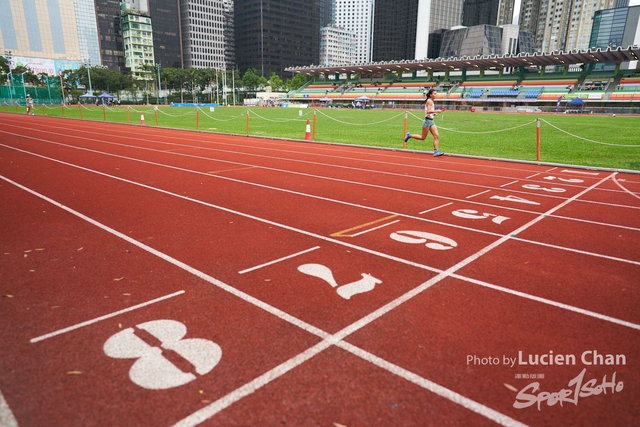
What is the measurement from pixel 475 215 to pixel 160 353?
5743mm

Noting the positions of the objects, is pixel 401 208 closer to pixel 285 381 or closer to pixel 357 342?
pixel 357 342

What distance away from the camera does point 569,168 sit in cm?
1241

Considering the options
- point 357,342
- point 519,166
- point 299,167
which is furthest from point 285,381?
point 519,166

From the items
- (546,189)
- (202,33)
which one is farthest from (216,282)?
(202,33)

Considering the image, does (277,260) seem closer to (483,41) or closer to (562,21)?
(483,41)

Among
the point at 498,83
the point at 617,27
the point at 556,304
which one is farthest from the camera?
the point at 617,27

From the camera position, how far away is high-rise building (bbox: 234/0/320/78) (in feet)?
571

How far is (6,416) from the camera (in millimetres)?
2520

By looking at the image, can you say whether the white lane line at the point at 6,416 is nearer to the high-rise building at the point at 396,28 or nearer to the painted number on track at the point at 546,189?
the painted number on track at the point at 546,189

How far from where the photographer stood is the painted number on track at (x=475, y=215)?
7012 mm

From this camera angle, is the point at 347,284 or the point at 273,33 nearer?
the point at 347,284

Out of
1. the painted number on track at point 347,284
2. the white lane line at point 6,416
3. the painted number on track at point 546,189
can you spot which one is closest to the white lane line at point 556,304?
the painted number on track at point 347,284

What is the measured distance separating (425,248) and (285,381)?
3.24 meters

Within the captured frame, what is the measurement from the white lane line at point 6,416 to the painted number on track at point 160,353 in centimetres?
66
